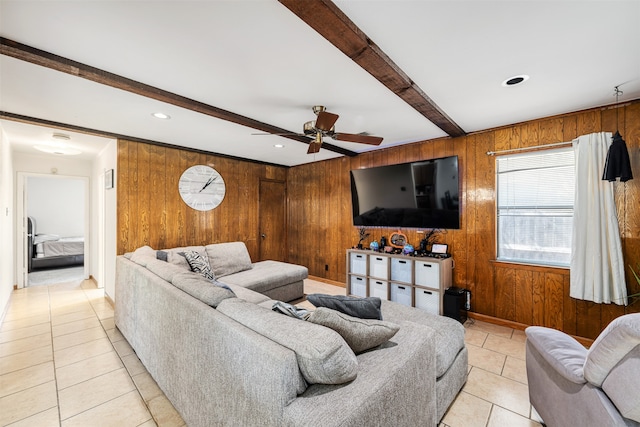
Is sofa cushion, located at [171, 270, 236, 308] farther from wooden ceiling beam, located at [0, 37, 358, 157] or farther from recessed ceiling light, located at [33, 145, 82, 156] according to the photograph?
recessed ceiling light, located at [33, 145, 82, 156]

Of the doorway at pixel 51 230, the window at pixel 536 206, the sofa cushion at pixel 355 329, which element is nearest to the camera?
the sofa cushion at pixel 355 329

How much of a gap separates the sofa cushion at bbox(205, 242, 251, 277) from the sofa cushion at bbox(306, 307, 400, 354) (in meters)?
2.81

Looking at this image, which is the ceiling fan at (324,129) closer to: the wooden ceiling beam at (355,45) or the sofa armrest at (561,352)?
the wooden ceiling beam at (355,45)

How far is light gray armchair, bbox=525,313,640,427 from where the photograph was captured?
1.04 meters

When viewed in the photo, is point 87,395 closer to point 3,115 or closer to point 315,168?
point 3,115

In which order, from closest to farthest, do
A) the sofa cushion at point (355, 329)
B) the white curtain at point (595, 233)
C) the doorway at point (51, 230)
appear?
the sofa cushion at point (355, 329) → the white curtain at point (595, 233) → the doorway at point (51, 230)

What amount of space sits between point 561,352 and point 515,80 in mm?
1909

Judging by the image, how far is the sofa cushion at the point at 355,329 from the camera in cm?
121

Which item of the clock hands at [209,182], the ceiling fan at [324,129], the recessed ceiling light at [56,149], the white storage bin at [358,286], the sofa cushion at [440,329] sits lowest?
the white storage bin at [358,286]

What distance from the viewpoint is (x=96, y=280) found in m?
4.77

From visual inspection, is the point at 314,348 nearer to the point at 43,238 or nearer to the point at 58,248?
the point at 58,248

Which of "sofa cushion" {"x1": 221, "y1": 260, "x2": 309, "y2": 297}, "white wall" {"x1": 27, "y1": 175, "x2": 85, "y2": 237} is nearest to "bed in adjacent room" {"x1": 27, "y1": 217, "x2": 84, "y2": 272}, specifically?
"white wall" {"x1": 27, "y1": 175, "x2": 85, "y2": 237}

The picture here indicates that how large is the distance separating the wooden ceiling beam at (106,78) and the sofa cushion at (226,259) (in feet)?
6.43

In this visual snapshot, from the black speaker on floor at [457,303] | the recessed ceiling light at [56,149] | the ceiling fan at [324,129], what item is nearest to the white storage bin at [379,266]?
the black speaker on floor at [457,303]
